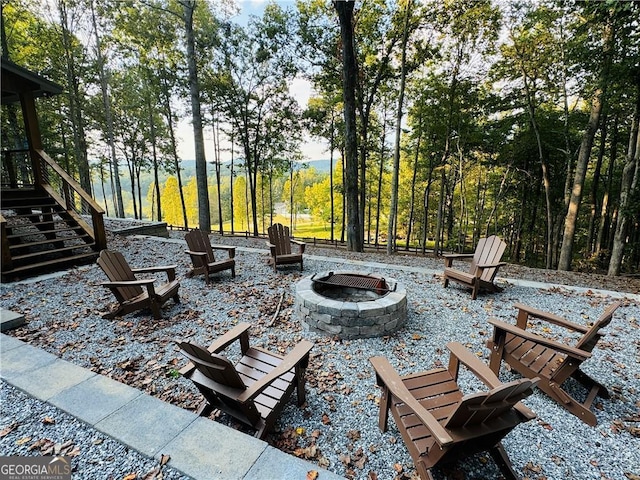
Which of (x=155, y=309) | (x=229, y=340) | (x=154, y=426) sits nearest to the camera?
(x=154, y=426)

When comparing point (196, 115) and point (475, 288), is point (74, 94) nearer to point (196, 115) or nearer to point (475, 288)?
point (196, 115)

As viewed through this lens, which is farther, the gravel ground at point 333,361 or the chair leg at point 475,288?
the chair leg at point 475,288

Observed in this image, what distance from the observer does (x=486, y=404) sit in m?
1.42

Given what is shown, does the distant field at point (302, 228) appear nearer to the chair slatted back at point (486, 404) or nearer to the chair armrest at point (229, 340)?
the chair armrest at point (229, 340)

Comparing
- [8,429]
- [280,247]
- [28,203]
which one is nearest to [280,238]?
[280,247]

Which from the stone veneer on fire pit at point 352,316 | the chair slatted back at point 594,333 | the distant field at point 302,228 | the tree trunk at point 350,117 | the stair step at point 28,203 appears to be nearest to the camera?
the chair slatted back at point 594,333

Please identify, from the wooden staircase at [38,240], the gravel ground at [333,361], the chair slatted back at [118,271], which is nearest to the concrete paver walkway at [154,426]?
the gravel ground at [333,361]

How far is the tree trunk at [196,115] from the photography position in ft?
28.2

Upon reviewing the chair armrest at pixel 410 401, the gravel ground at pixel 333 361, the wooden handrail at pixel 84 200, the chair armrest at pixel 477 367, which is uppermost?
the wooden handrail at pixel 84 200

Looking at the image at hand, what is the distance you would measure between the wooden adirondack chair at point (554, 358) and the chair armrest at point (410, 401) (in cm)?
126

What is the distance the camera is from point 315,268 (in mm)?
5871

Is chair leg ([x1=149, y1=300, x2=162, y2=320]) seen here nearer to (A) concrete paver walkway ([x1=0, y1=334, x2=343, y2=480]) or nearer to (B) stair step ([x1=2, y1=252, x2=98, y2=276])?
(A) concrete paver walkway ([x1=0, y1=334, x2=343, y2=480])

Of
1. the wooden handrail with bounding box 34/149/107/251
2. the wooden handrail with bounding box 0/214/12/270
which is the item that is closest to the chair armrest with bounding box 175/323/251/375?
the wooden handrail with bounding box 0/214/12/270

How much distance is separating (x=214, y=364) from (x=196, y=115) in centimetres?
936
